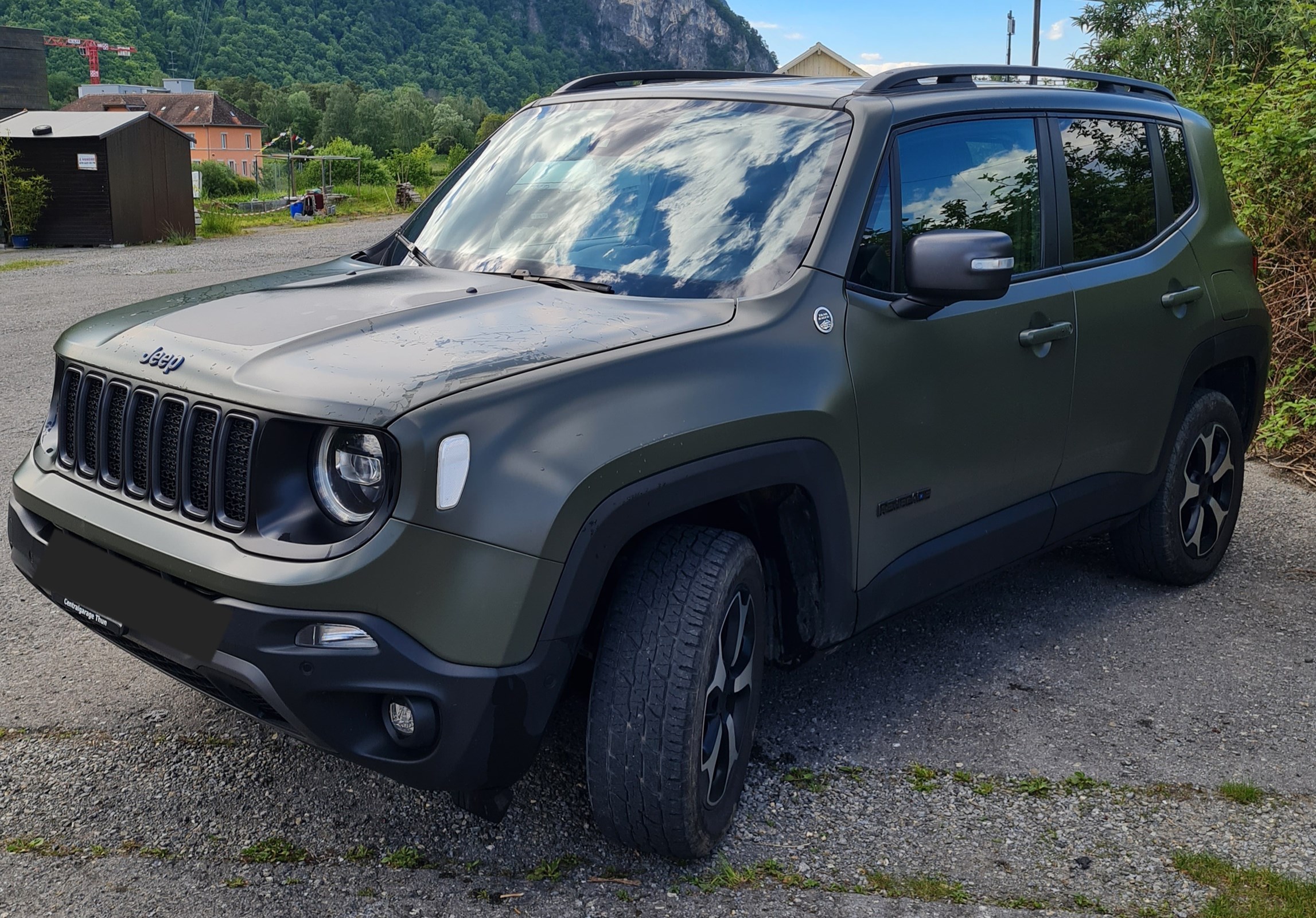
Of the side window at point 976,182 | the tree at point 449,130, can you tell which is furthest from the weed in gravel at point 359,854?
the tree at point 449,130

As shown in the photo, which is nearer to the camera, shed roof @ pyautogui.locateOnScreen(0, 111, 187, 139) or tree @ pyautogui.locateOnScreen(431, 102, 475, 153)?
shed roof @ pyautogui.locateOnScreen(0, 111, 187, 139)

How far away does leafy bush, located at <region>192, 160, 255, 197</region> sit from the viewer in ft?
275

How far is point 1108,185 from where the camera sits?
4113 mm

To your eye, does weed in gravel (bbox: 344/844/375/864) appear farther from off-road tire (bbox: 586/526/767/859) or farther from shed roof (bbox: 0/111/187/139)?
shed roof (bbox: 0/111/187/139)

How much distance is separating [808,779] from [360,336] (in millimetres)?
1677

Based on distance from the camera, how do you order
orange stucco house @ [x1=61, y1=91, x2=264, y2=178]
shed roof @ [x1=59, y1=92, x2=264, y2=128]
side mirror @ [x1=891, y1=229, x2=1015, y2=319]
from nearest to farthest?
side mirror @ [x1=891, y1=229, x2=1015, y2=319], shed roof @ [x1=59, y1=92, x2=264, y2=128], orange stucco house @ [x1=61, y1=91, x2=264, y2=178]

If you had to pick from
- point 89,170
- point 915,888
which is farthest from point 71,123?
point 915,888

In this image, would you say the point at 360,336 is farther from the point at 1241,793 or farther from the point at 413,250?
the point at 1241,793

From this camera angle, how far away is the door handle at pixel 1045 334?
11.6ft

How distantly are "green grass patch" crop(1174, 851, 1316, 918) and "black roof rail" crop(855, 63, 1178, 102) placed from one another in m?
2.20

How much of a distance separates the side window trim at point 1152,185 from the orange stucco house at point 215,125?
310ft

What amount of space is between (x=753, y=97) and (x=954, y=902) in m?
2.27

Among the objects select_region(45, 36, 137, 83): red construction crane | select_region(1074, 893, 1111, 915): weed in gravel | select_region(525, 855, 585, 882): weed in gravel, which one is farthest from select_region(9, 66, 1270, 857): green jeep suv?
select_region(45, 36, 137, 83): red construction crane

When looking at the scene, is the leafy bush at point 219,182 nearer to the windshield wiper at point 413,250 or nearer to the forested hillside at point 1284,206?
the forested hillside at point 1284,206
